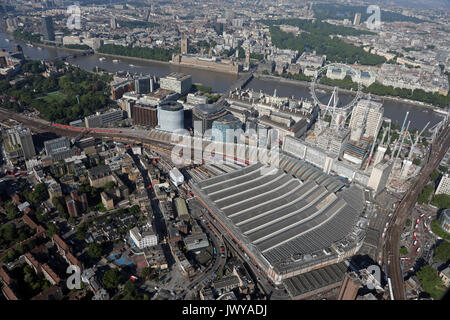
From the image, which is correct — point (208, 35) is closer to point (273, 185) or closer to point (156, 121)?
point (156, 121)

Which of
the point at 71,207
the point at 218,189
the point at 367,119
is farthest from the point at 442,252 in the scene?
the point at 71,207

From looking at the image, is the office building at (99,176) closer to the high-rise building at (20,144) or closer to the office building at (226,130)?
the high-rise building at (20,144)

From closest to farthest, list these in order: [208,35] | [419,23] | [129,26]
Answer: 1. [208,35]
2. [129,26]
3. [419,23]

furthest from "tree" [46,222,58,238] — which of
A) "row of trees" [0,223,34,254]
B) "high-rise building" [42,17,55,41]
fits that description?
"high-rise building" [42,17,55,41]

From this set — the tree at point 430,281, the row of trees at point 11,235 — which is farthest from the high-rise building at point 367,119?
the row of trees at point 11,235

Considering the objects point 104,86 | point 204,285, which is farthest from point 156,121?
point 204,285

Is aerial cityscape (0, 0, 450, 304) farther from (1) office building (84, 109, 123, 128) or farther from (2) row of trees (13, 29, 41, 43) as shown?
(2) row of trees (13, 29, 41, 43)

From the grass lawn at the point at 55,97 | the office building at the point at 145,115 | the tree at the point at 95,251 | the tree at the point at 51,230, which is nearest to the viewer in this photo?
the tree at the point at 95,251

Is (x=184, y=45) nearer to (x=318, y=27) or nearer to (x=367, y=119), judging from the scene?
(x=367, y=119)
